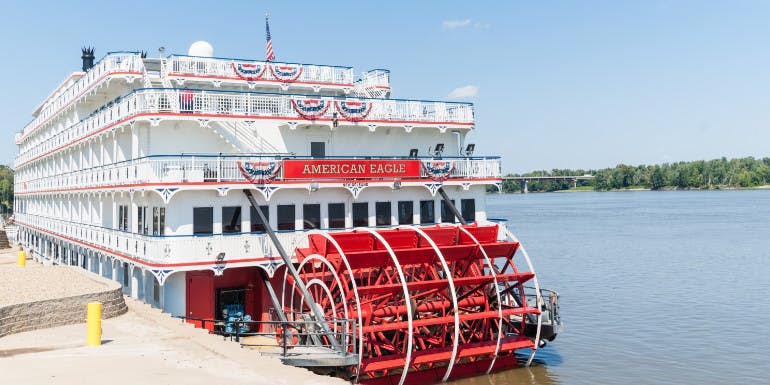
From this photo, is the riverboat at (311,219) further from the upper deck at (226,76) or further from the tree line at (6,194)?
the tree line at (6,194)

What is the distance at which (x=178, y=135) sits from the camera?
67.3 feet

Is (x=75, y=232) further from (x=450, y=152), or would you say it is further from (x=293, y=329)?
(x=450, y=152)

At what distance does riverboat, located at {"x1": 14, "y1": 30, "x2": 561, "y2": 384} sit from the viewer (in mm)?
18375

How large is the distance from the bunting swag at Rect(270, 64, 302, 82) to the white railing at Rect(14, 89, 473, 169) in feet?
9.04

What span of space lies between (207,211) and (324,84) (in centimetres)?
707

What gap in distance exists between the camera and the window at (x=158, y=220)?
19.4 metres

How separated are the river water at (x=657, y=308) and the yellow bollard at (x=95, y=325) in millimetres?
9690

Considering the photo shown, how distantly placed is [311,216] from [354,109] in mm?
3646

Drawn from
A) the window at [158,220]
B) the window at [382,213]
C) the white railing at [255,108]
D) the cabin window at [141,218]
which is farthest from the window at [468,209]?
the cabin window at [141,218]

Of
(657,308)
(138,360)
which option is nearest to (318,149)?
(138,360)

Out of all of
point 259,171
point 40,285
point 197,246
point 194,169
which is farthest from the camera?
point 259,171

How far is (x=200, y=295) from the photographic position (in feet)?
65.3

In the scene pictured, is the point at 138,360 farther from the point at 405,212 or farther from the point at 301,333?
the point at 405,212

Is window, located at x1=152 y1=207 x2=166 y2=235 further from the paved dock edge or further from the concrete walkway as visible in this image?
the concrete walkway
